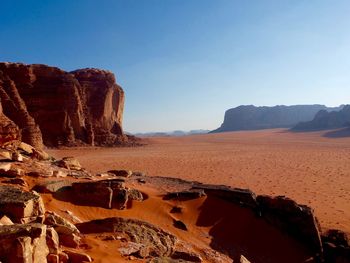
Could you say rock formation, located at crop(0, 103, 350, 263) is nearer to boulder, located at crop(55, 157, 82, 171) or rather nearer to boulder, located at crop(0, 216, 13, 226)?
boulder, located at crop(0, 216, 13, 226)

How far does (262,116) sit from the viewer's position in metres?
129

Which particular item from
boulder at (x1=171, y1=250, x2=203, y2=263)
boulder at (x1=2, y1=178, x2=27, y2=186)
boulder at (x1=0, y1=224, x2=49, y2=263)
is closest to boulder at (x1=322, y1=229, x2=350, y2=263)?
boulder at (x1=171, y1=250, x2=203, y2=263)

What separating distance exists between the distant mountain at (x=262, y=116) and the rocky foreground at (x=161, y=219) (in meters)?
112

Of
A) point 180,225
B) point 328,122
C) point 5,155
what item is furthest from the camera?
point 328,122

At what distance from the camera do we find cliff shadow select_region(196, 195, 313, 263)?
7953 mm

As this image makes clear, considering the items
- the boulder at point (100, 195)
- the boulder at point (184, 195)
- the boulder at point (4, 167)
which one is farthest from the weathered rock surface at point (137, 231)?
the boulder at point (184, 195)

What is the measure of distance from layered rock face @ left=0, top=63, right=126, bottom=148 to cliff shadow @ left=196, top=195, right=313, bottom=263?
18.9 meters

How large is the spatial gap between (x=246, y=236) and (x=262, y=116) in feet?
409

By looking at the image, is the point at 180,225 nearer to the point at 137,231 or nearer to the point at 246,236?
the point at 246,236

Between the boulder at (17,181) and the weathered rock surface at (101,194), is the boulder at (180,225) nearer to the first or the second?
the weathered rock surface at (101,194)

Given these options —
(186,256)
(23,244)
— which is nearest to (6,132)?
(186,256)

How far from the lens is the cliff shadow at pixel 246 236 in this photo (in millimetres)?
7953

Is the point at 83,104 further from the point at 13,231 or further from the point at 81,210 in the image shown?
the point at 13,231

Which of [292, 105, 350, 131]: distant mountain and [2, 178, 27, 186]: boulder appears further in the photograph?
[292, 105, 350, 131]: distant mountain
